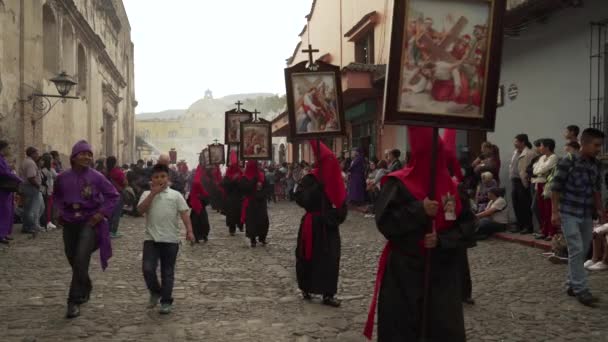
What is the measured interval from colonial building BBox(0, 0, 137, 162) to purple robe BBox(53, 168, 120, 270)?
9.02m

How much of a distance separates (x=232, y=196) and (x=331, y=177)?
6367 mm

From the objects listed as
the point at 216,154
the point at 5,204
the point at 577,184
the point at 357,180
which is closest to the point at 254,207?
the point at 5,204

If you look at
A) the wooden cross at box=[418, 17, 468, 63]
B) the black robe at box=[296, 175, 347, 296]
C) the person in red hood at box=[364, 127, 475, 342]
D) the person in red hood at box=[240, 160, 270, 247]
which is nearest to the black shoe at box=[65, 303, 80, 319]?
the black robe at box=[296, 175, 347, 296]

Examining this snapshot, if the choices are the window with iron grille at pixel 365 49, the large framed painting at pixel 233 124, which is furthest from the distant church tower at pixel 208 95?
the large framed painting at pixel 233 124

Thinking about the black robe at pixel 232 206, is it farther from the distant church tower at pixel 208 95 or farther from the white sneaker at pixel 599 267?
the distant church tower at pixel 208 95

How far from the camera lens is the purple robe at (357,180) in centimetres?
1814

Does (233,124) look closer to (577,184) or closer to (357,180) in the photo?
(357,180)

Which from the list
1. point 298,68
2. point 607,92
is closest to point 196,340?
point 298,68

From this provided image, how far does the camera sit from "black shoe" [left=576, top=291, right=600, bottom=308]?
6182 mm

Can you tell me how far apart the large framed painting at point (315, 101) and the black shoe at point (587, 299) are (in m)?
3.03

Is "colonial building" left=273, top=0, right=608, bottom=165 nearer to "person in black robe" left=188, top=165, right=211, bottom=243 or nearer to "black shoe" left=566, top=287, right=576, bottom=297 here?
"black shoe" left=566, top=287, right=576, bottom=297

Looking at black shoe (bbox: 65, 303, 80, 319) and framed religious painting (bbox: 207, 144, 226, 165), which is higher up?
framed religious painting (bbox: 207, 144, 226, 165)

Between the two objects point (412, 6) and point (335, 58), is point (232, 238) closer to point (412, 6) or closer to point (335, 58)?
point (412, 6)

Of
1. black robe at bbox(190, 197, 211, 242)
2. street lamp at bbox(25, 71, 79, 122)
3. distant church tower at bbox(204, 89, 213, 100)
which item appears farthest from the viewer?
distant church tower at bbox(204, 89, 213, 100)
